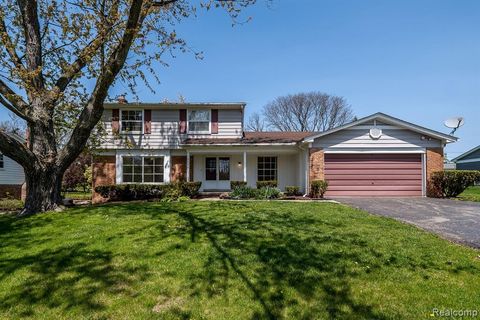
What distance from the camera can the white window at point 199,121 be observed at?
17891 millimetres

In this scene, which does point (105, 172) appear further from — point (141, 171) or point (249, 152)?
point (249, 152)

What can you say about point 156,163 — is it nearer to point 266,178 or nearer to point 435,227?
point 266,178

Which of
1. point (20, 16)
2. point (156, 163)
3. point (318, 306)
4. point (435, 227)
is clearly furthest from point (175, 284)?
point (156, 163)

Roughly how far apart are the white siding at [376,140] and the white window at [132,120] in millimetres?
9919

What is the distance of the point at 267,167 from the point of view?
61.0 feet

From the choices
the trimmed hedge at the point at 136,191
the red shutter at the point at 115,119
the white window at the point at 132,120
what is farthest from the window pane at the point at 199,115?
the red shutter at the point at 115,119

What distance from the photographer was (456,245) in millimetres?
5719

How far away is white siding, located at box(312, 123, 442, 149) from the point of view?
49.1 feet

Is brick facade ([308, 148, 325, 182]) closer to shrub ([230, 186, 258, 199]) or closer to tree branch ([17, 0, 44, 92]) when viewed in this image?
shrub ([230, 186, 258, 199])

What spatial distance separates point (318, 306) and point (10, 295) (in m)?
3.91

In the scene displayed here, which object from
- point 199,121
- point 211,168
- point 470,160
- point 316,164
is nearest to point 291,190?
point 316,164

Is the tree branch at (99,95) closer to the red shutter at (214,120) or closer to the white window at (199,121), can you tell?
the white window at (199,121)

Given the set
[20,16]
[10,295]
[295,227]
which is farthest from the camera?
[20,16]

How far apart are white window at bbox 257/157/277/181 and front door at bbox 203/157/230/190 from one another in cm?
192
